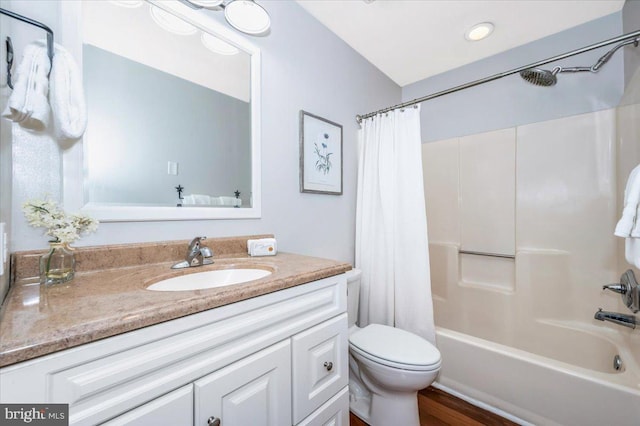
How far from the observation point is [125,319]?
1.67 feet

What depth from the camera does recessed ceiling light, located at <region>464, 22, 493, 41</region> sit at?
1713mm

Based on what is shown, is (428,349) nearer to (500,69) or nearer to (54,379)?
(54,379)

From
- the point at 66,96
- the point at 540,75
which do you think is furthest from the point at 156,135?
the point at 540,75

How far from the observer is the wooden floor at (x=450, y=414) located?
4.55 feet

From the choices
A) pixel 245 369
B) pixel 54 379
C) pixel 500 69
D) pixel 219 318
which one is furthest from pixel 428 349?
pixel 500 69

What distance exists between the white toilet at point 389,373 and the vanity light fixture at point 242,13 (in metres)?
1.42

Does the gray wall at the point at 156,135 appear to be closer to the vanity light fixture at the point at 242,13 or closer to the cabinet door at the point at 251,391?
the vanity light fixture at the point at 242,13

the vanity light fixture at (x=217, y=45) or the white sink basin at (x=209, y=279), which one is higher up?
the vanity light fixture at (x=217, y=45)

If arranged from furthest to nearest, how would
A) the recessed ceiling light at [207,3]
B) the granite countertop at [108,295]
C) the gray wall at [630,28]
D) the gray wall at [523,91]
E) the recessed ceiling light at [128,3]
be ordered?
the gray wall at [523,91]
the gray wall at [630,28]
the recessed ceiling light at [207,3]
the recessed ceiling light at [128,3]
the granite countertop at [108,295]

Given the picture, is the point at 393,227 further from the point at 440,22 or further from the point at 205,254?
the point at 440,22

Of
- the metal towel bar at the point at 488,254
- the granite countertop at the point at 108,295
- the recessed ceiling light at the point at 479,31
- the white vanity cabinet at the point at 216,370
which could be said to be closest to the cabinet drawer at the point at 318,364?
the white vanity cabinet at the point at 216,370

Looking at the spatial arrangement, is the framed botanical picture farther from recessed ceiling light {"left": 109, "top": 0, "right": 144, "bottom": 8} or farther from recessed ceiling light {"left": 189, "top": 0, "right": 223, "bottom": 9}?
recessed ceiling light {"left": 109, "top": 0, "right": 144, "bottom": 8}

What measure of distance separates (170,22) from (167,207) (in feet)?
2.63

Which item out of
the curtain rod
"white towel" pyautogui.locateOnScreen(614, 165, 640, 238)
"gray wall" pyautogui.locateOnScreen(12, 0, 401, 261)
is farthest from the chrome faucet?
"white towel" pyautogui.locateOnScreen(614, 165, 640, 238)
